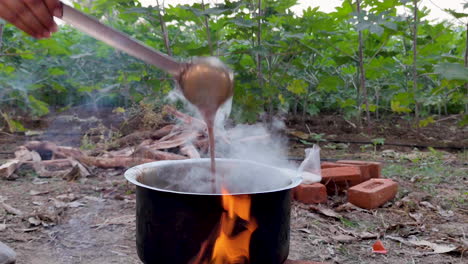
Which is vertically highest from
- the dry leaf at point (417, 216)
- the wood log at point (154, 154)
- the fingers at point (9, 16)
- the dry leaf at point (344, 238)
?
the fingers at point (9, 16)

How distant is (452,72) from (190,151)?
2.28 metres

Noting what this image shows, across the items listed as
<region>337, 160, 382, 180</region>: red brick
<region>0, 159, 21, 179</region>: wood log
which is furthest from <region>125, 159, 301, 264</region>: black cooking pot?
<region>0, 159, 21, 179</region>: wood log

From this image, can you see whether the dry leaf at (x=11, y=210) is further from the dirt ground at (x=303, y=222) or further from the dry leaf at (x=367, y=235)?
the dry leaf at (x=367, y=235)

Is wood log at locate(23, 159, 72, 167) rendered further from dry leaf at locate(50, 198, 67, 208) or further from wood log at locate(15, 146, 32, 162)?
dry leaf at locate(50, 198, 67, 208)

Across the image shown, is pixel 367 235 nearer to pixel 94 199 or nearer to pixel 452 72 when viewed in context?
pixel 452 72

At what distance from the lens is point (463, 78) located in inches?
106

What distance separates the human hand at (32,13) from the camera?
4.80 ft

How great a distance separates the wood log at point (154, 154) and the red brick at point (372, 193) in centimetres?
164

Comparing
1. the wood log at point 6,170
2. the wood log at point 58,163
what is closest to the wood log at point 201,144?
the wood log at point 58,163

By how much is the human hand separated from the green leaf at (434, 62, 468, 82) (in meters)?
2.44

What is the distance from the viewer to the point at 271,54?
413 cm

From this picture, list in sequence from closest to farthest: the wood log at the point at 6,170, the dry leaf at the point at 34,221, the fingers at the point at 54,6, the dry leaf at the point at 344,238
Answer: the fingers at the point at 54,6
the dry leaf at the point at 344,238
the dry leaf at the point at 34,221
the wood log at the point at 6,170

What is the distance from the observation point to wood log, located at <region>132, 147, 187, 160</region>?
3789 mm

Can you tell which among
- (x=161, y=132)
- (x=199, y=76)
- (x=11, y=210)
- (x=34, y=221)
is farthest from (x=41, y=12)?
(x=161, y=132)
